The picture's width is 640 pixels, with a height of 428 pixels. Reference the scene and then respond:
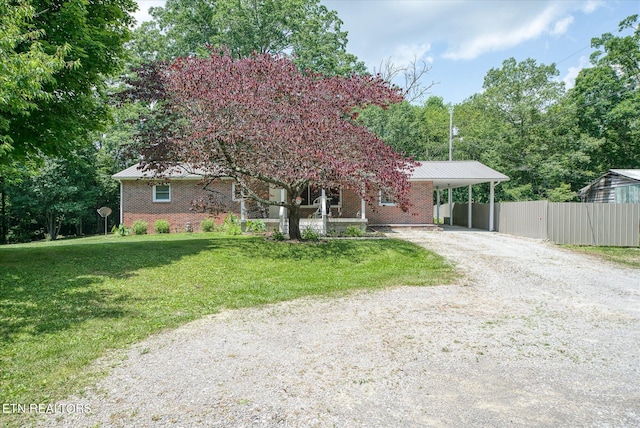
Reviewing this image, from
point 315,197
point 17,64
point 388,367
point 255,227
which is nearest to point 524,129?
point 315,197

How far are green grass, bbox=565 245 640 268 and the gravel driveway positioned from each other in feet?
17.2

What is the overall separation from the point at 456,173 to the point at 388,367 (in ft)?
57.8

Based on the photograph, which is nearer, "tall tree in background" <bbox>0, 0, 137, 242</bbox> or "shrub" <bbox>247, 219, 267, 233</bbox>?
"tall tree in background" <bbox>0, 0, 137, 242</bbox>

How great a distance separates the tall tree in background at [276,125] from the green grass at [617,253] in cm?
666

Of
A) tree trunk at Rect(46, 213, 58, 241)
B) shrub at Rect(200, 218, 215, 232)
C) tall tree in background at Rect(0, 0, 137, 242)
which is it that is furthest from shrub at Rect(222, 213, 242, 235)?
tree trunk at Rect(46, 213, 58, 241)

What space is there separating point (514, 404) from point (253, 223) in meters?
→ 14.5

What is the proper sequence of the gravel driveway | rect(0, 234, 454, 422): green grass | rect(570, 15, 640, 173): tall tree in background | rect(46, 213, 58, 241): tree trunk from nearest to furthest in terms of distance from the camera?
the gravel driveway
rect(0, 234, 454, 422): green grass
rect(46, 213, 58, 241): tree trunk
rect(570, 15, 640, 173): tall tree in background

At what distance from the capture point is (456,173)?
20.0m

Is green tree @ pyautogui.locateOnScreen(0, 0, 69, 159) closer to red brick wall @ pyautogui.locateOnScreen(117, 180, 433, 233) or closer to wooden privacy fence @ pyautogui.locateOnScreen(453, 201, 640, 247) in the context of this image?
red brick wall @ pyautogui.locateOnScreen(117, 180, 433, 233)

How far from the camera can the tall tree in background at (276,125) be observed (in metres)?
10.2

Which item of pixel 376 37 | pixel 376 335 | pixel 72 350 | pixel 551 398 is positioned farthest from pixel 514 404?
pixel 376 37

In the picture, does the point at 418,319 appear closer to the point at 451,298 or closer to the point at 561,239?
the point at 451,298

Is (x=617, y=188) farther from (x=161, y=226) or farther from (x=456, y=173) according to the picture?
(x=161, y=226)

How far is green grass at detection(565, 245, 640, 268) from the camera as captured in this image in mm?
11328
